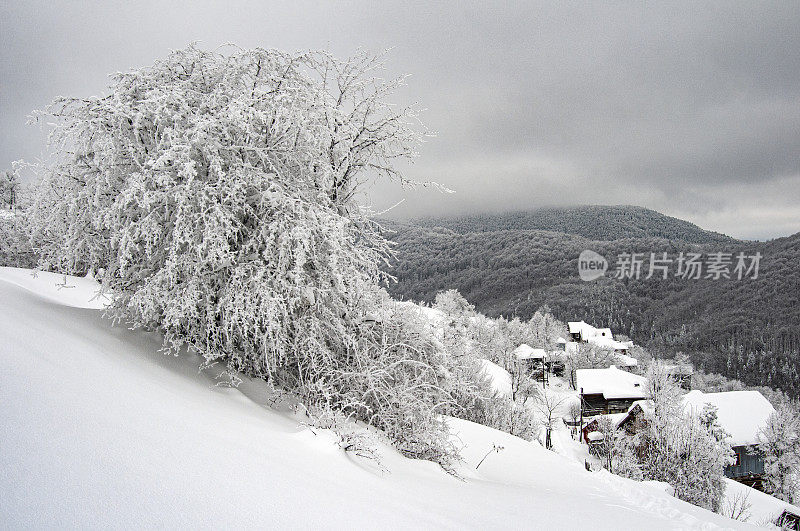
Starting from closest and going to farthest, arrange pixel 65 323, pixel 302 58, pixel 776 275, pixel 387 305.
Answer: pixel 65 323 → pixel 302 58 → pixel 387 305 → pixel 776 275

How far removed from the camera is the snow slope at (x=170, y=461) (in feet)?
8.11

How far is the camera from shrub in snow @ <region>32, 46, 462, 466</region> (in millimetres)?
5738

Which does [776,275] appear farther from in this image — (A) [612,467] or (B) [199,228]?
(B) [199,228]

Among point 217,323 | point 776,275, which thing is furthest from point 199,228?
point 776,275

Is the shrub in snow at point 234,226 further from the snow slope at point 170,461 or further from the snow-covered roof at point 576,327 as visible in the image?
the snow-covered roof at point 576,327

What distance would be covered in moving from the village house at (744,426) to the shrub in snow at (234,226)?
85.9ft

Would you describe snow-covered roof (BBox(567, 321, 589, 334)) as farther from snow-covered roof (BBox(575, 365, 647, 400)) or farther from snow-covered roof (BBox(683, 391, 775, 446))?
snow-covered roof (BBox(683, 391, 775, 446))

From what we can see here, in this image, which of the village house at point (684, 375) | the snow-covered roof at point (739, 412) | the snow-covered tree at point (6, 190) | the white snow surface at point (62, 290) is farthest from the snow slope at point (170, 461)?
the village house at point (684, 375)

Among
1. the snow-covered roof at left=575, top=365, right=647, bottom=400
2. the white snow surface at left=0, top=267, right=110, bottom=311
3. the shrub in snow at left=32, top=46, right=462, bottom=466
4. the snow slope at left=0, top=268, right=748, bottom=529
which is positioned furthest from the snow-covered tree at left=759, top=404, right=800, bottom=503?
the white snow surface at left=0, top=267, right=110, bottom=311

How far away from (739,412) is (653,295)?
111261mm

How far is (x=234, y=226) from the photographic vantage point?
638cm

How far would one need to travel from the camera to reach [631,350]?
7488cm

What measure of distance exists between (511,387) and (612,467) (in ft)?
26.2

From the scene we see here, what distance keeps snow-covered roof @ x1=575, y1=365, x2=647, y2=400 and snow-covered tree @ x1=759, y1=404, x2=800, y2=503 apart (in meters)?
11.6
